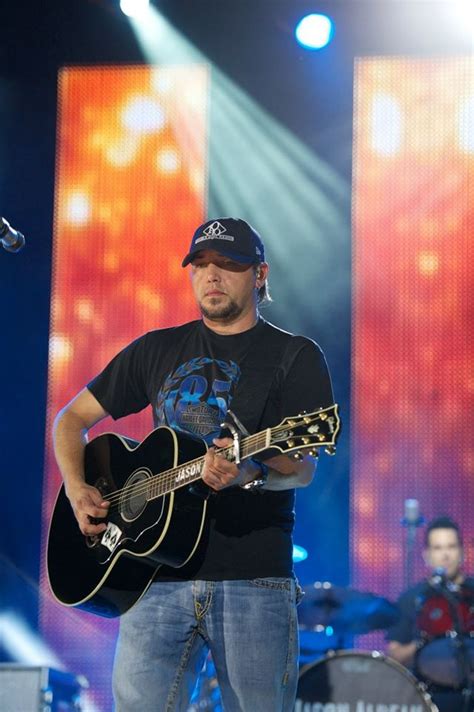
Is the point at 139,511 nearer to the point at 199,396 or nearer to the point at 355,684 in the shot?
the point at 199,396

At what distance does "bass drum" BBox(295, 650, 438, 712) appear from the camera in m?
5.71

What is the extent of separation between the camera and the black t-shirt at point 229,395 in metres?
3.08

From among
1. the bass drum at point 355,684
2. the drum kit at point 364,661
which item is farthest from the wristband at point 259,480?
the bass drum at point 355,684

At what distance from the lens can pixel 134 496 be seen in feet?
10.7

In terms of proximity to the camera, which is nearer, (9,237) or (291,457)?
(291,457)

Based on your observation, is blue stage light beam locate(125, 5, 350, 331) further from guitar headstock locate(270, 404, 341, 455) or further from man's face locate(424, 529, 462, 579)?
guitar headstock locate(270, 404, 341, 455)

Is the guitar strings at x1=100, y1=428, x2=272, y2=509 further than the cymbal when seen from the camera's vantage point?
No

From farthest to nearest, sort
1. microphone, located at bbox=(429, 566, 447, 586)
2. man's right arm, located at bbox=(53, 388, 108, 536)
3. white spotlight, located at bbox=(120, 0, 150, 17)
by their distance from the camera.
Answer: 1. white spotlight, located at bbox=(120, 0, 150, 17)
2. microphone, located at bbox=(429, 566, 447, 586)
3. man's right arm, located at bbox=(53, 388, 108, 536)

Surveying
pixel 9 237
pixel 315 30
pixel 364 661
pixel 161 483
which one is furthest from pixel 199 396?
pixel 315 30

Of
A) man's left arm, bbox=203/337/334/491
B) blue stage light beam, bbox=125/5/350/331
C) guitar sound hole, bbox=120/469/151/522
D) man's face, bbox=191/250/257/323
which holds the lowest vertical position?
guitar sound hole, bbox=120/469/151/522

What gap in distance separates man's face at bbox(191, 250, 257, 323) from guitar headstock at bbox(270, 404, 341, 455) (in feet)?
2.18

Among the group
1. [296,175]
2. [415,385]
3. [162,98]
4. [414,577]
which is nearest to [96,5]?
[162,98]

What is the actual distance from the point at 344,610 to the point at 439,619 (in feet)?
2.30

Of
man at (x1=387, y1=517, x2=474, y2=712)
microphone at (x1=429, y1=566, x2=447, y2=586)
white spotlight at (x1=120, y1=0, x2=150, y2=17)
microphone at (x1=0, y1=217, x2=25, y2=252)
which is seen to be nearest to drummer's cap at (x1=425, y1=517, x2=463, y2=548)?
man at (x1=387, y1=517, x2=474, y2=712)
